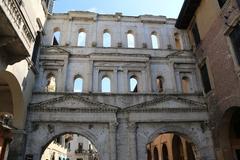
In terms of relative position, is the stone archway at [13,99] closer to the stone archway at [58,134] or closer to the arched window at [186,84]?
the stone archway at [58,134]

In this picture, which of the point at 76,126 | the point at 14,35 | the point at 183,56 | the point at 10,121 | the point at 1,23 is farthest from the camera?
the point at 183,56

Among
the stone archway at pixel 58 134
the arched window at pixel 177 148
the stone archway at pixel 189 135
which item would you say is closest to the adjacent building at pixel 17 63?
the stone archway at pixel 58 134

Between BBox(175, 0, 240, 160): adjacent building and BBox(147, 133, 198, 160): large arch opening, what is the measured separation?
3026 millimetres

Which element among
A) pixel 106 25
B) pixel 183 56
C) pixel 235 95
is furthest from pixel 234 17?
pixel 106 25

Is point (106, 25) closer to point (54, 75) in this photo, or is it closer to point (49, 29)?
point (49, 29)

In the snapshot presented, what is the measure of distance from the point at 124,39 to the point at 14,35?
375 inches

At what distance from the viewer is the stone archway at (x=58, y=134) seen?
13.4 metres

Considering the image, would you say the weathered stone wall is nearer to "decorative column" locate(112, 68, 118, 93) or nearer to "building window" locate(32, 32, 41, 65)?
"decorative column" locate(112, 68, 118, 93)

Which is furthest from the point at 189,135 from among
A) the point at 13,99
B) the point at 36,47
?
the point at 36,47

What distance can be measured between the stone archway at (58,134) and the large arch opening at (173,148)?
4152 mm

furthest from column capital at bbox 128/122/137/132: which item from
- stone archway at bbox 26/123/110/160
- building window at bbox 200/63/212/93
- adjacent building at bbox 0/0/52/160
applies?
adjacent building at bbox 0/0/52/160

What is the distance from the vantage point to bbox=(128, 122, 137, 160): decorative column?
13532mm

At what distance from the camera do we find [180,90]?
15.9m

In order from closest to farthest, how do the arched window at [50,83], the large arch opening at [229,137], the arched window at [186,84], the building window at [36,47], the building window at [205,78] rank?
the large arch opening at [229,137]
the building window at [36,47]
the building window at [205,78]
the arched window at [50,83]
the arched window at [186,84]
